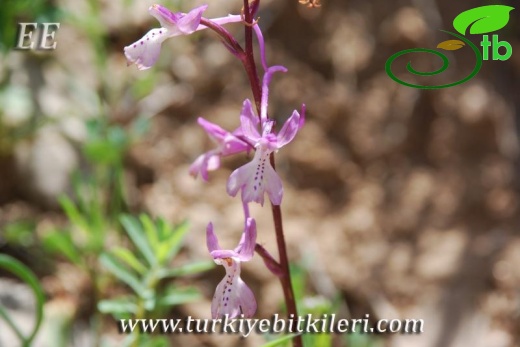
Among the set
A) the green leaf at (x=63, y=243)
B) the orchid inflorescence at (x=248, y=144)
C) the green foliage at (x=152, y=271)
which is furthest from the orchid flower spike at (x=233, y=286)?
the green leaf at (x=63, y=243)

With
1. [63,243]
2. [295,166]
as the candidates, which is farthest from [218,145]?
[295,166]

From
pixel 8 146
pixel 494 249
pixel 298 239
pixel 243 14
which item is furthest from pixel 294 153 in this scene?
pixel 243 14

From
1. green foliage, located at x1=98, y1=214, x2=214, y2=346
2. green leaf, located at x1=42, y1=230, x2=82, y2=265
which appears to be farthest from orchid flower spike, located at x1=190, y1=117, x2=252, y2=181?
green leaf, located at x1=42, y1=230, x2=82, y2=265

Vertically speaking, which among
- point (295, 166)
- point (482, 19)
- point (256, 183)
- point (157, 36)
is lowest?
point (256, 183)

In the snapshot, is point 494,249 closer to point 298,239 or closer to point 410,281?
point 410,281

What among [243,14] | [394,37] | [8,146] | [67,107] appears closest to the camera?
[243,14]

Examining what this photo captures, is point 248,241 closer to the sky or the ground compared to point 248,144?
closer to the ground

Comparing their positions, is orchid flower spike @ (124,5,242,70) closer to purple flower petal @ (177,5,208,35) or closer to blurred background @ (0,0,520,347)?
purple flower petal @ (177,5,208,35)

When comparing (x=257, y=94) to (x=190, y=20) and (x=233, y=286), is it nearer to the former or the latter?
(x=190, y=20)
